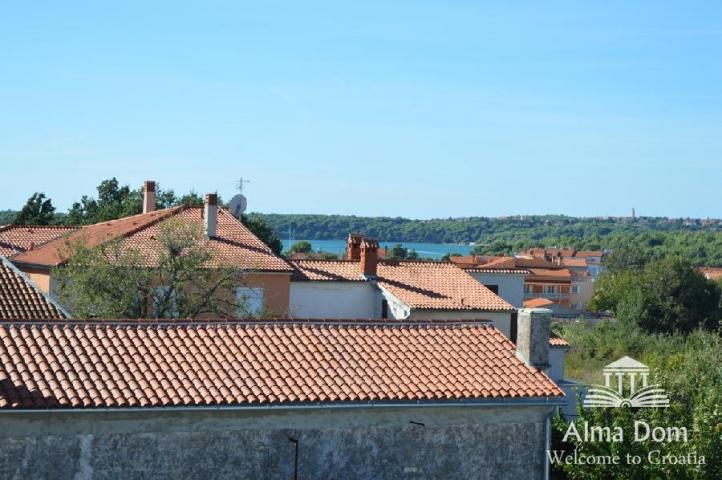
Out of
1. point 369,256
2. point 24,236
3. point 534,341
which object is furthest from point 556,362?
point 24,236

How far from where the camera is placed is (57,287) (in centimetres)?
2930

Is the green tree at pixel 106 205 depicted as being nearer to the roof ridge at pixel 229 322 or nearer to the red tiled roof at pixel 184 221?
the red tiled roof at pixel 184 221

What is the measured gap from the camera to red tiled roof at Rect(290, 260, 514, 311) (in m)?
34.6

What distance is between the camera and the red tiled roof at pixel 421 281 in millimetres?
34562

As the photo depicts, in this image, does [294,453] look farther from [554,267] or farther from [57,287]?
[554,267]

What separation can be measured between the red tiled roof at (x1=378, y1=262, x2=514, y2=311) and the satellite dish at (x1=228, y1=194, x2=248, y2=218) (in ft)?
22.2

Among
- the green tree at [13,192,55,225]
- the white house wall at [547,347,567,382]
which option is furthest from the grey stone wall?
the green tree at [13,192,55,225]

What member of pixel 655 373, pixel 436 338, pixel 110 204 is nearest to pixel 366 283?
pixel 655 373

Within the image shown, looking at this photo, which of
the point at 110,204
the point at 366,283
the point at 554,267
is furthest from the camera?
the point at 554,267

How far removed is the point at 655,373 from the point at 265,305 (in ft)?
39.3

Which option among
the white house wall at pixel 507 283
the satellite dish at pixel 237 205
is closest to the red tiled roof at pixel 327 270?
the satellite dish at pixel 237 205

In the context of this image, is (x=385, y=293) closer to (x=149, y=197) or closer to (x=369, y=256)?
(x=369, y=256)

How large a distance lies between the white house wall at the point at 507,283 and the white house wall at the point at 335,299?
30.6ft

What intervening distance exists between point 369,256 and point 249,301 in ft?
20.7
